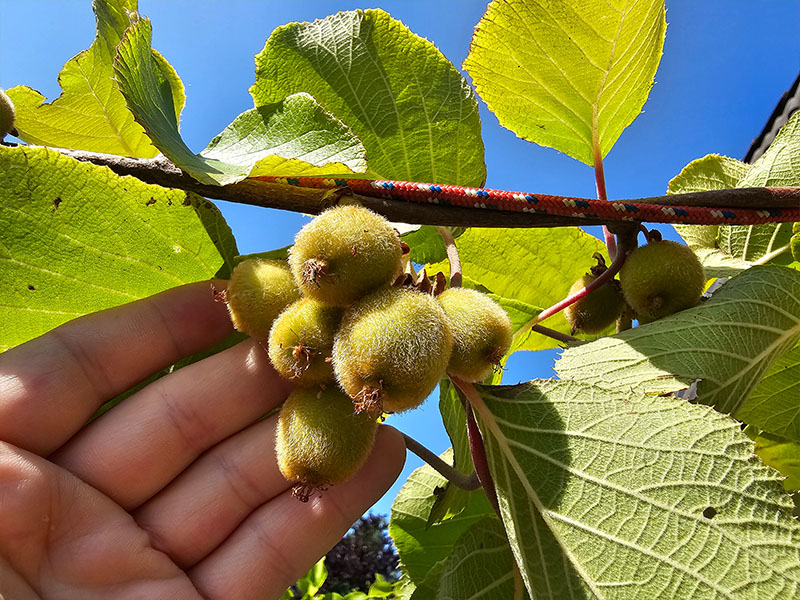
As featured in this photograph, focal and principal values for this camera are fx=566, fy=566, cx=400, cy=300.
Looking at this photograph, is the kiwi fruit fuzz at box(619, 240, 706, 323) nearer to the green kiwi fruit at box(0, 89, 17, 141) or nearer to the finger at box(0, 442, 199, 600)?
the finger at box(0, 442, 199, 600)

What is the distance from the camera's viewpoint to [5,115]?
1143 mm

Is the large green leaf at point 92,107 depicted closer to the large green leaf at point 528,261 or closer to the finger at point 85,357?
the finger at point 85,357

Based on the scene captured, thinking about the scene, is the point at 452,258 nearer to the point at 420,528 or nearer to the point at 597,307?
the point at 597,307

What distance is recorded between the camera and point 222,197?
956 millimetres

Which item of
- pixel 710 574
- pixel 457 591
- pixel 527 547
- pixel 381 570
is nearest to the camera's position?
pixel 710 574

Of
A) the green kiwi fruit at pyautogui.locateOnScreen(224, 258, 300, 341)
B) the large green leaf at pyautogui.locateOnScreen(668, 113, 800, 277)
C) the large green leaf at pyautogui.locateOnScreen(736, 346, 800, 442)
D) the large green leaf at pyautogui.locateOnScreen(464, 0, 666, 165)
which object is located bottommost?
the large green leaf at pyautogui.locateOnScreen(736, 346, 800, 442)

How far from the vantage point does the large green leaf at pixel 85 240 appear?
0.94 metres

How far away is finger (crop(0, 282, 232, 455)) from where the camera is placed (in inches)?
44.8

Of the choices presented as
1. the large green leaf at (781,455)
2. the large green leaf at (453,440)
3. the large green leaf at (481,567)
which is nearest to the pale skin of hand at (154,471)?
the large green leaf at (453,440)

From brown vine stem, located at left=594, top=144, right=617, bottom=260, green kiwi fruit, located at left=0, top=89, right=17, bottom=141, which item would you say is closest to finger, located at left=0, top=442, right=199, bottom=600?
green kiwi fruit, located at left=0, top=89, right=17, bottom=141

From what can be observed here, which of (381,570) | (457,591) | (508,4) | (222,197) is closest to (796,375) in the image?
(457,591)

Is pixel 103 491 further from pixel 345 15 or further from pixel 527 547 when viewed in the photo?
pixel 345 15

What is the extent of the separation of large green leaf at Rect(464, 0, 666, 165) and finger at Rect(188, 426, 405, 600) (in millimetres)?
741

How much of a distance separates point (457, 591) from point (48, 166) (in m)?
1.02
